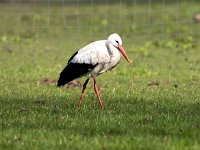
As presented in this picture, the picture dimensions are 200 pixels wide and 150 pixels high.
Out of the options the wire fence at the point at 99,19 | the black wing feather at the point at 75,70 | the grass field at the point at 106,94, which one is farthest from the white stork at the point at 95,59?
the wire fence at the point at 99,19

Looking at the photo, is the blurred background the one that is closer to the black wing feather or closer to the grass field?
the grass field

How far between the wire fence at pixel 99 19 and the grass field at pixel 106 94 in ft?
0.34

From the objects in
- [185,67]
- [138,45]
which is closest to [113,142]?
[185,67]

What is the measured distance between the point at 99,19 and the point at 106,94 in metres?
17.1

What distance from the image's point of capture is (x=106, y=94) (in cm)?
1159

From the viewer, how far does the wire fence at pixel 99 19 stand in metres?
25.1

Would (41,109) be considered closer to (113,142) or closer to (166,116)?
(166,116)

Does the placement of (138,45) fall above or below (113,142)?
below

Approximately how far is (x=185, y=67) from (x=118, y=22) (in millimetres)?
11272

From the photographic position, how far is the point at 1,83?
1313 centimetres

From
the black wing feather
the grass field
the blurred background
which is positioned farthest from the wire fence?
the black wing feather

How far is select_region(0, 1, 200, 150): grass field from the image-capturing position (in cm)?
755

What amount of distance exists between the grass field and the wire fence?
0.10 metres

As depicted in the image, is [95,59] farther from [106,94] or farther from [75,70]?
[106,94]
